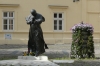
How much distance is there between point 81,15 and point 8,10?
6.13 m

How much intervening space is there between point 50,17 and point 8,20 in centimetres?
351

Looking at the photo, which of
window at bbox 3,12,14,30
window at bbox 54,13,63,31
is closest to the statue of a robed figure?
window at bbox 3,12,14,30

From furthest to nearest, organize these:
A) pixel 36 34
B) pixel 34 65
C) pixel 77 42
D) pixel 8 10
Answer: pixel 8 10
pixel 77 42
pixel 36 34
pixel 34 65

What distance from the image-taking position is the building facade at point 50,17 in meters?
27.2

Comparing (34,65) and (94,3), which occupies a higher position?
(94,3)

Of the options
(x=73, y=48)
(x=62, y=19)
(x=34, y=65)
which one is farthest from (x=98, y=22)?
(x=34, y=65)

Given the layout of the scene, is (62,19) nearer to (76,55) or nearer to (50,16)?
(50,16)

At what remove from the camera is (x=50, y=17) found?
27641 mm

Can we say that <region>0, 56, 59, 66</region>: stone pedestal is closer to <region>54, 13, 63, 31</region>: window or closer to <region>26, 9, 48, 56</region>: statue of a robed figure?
<region>26, 9, 48, 56</region>: statue of a robed figure

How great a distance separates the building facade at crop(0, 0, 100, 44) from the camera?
1070 inches

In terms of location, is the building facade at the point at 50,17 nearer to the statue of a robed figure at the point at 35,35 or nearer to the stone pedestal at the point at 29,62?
the statue of a robed figure at the point at 35,35

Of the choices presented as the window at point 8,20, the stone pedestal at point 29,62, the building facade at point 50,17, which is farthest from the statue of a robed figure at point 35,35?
the window at point 8,20

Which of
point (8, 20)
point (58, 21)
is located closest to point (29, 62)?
point (8, 20)

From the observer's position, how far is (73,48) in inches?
531
